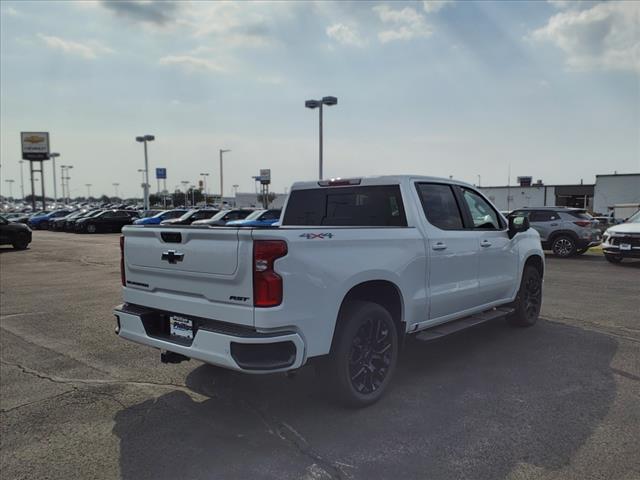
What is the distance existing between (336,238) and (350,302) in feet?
1.97

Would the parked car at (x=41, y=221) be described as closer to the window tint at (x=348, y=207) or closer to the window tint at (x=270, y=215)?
the window tint at (x=270, y=215)

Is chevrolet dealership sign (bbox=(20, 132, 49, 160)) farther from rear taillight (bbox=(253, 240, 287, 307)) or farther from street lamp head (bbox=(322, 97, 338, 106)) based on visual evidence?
rear taillight (bbox=(253, 240, 287, 307))

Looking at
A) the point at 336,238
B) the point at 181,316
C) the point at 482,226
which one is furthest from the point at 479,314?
the point at 181,316

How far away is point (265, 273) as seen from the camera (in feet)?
10.8

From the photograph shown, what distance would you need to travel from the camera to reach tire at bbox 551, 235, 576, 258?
16297 millimetres

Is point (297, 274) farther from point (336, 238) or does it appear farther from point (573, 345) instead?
point (573, 345)

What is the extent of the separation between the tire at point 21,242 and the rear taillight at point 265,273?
68.5 feet

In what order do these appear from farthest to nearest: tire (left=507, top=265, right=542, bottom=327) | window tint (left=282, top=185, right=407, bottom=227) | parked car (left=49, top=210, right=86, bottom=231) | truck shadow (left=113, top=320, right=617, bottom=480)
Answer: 1. parked car (left=49, top=210, right=86, bottom=231)
2. tire (left=507, top=265, right=542, bottom=327)
3. window tint (left=282, top=185, right=407, bottom=227)
4. truck shadow (left=113, top=320, right=617, bottom=480)

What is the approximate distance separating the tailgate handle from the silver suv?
14287 millimetres

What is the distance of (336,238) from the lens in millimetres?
3703

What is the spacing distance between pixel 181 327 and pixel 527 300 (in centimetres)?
475

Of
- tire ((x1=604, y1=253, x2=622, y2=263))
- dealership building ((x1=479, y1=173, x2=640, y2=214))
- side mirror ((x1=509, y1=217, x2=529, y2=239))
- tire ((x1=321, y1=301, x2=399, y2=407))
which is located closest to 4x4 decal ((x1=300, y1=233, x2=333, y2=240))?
tire ((x1=321, y1=301, x2=399, y2=407))

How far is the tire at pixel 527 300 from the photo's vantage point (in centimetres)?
643

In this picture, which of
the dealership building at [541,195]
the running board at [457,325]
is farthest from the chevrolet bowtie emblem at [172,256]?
the dealership building at [541,195]
